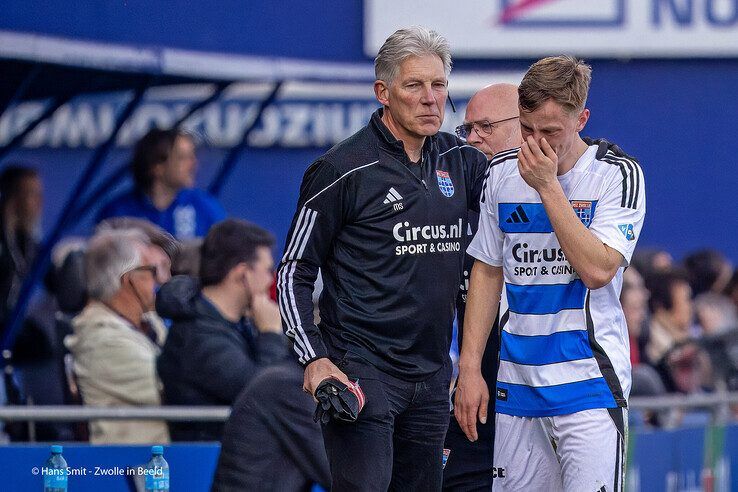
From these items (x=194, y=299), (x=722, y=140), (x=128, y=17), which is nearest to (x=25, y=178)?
(x=128, y=17)

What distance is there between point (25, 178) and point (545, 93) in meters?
4.85

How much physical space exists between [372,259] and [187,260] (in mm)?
3326

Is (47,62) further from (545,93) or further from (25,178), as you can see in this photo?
(545,93)

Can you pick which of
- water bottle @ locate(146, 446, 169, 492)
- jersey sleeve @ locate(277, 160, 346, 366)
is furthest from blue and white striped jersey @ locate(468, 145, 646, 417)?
water bottle @ locate(146, 446, 169, 492)

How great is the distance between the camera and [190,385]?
260 inches

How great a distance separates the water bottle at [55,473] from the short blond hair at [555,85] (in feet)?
8.59

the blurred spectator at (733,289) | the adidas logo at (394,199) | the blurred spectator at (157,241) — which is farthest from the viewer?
the blurred spectator at (733,289)

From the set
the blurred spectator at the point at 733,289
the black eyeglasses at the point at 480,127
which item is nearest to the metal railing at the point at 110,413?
the black eyeglasses at the point at 480,127

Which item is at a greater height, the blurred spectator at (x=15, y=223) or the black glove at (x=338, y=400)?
the blurred spectator at (x=15, y=223)

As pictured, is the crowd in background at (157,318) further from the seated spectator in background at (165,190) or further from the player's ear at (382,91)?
the player's ear at (382,91)

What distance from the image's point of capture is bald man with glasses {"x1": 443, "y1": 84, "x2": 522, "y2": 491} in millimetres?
5539

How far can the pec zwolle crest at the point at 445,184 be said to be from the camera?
493 centimetres

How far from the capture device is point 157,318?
7.84 metres

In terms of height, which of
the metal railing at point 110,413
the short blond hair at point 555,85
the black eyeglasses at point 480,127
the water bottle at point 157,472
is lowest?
the water bottle at point 157,472
